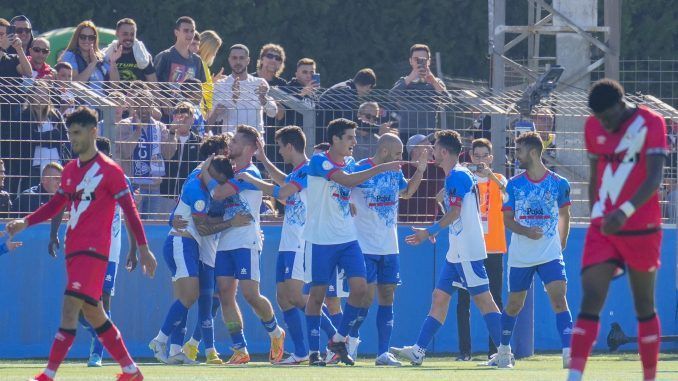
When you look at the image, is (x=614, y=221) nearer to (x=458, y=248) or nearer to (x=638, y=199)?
(x=638, y=199)

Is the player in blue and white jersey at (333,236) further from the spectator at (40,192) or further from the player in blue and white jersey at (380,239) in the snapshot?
the spectator at (40,192)

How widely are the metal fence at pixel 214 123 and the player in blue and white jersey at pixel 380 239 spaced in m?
1.57

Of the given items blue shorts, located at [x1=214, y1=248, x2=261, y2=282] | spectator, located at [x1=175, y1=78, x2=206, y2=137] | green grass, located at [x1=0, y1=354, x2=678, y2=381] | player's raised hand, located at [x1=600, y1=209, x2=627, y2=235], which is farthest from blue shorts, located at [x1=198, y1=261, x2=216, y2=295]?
player's raised hand, located at [x1=600, y1=209, x2=627, y2=235]

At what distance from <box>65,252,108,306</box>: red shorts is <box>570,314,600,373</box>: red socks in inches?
139

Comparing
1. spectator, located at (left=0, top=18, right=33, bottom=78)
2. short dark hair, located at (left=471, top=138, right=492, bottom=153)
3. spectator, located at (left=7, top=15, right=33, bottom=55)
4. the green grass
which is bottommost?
the green grass

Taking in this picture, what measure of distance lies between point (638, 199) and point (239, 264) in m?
6.47

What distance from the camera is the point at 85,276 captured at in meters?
10.7

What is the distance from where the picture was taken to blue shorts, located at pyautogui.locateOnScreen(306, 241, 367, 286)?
14266mm

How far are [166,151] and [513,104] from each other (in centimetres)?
409

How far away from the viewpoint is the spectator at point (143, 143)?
649 inches

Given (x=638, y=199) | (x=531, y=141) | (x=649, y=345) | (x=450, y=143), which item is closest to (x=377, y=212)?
(x=450, y=143)

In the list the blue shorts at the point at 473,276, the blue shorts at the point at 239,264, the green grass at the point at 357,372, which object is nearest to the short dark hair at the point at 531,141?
the blue shorts at the point at 473,276

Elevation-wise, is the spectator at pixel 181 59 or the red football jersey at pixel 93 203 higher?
the spectator at pixel 181 59

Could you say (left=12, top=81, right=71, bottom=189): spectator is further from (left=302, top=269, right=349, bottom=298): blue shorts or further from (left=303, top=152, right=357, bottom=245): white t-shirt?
(left=303, top=152, right=357, bottom=245): white t-shirt
